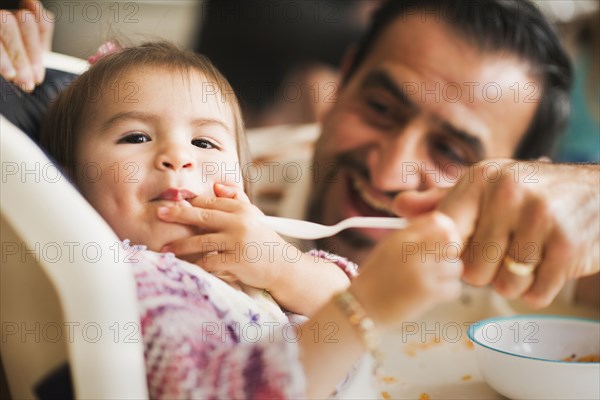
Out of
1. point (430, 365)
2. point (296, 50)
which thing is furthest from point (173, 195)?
point (296, 50)

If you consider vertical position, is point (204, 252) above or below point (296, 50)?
below

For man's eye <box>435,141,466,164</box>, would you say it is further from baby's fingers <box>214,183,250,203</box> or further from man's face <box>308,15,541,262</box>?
baby's fingers <box>214,183,250,203</box>

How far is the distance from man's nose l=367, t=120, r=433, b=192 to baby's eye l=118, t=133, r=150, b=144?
2.27ft

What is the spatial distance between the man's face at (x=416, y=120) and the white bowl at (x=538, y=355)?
0.45m

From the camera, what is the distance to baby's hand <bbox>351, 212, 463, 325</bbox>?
0.48 meters

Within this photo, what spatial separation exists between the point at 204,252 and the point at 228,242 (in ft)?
0.09

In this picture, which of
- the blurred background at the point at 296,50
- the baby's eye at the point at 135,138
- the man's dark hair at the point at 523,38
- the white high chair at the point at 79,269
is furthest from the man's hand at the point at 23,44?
the blurred background at the point at 296,50

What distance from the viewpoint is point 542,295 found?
0.58m

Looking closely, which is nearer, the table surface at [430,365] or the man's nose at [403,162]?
the table surface at [430,365]

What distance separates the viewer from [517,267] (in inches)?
22.0

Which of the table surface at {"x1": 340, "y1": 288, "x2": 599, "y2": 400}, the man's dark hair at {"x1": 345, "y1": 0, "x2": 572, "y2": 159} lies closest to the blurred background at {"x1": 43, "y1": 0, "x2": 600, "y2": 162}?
the man's dark hair at {"x1": 345, "y1": 0, "x2": 572, "y2": 159}

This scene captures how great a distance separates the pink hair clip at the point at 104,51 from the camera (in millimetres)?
732

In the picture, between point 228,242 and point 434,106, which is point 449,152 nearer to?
point 434,106

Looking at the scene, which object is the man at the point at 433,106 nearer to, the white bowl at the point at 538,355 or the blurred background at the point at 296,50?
the white bowl at the point at 538,355
